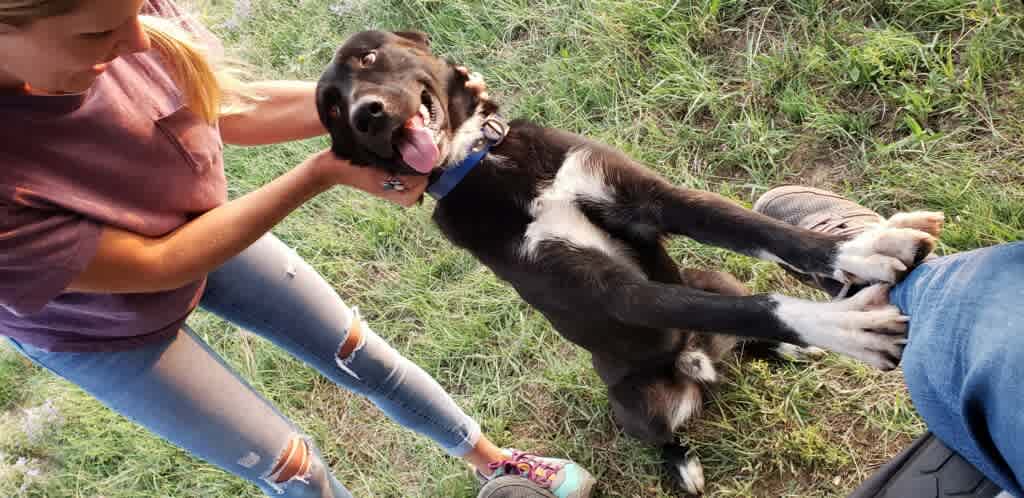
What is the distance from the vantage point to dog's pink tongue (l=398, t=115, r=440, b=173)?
2.39 meters

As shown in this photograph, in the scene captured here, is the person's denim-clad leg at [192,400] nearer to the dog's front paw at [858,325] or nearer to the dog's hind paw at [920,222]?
the dog's front paw at [858,325]

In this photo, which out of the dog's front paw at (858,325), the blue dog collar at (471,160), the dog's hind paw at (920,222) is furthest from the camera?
the blue dog collar at (471,160)

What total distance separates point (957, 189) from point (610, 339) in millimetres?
1356

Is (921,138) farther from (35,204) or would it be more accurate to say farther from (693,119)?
(35,204)

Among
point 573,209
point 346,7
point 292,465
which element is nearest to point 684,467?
point 573,209

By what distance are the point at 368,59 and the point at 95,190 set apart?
42.9 inches

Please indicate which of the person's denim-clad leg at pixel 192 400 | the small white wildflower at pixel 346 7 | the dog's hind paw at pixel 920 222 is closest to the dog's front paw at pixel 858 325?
the dog's hind paw at pixel 920 222

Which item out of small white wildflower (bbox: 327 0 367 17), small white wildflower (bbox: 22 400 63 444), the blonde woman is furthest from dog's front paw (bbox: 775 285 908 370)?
small white wildflower (bbox: 22 400 63 444)

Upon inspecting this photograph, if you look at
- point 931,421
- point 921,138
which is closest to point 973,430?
point 931,421

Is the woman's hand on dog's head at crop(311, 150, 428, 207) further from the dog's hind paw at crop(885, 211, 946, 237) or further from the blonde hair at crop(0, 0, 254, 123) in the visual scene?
the dog's hind paw at crop(885, 211, 946, 237)

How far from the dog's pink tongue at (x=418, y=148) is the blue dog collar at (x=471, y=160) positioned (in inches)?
2.4

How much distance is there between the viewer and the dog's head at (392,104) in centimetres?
237

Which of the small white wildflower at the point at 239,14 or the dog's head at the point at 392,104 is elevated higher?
the dog's head at the point at 392,104

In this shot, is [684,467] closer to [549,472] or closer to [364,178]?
[549,472]
